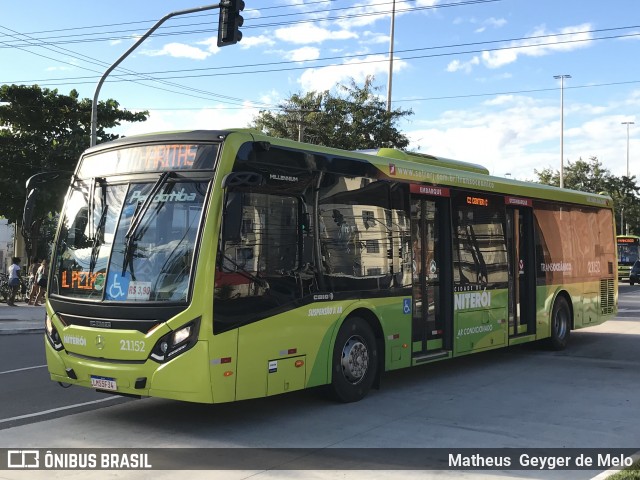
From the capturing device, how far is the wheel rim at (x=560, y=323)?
520 inches

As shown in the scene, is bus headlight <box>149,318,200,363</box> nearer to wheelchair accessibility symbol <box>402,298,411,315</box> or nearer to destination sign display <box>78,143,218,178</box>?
destination sign display <box>78,143,218,178</box>

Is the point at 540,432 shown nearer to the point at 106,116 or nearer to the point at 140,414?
the point at 140,414

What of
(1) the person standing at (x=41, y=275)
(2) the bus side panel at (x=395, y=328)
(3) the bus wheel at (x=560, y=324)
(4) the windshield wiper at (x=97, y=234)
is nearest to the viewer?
(4) the windshield wiper at (x=97, y=234)

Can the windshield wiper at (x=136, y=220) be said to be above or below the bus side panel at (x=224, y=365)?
above

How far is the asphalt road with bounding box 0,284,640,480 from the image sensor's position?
21.6ft

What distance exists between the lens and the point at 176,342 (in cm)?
660

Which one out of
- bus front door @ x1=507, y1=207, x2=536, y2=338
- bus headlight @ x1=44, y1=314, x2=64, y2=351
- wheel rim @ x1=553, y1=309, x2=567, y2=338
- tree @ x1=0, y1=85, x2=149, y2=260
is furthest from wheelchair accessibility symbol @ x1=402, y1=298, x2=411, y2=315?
tree @ x1=0, y1=85, x2=149, y2=260

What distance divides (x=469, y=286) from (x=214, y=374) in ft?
17.1

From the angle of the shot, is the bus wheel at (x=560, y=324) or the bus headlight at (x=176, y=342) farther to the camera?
the bus wheel at (x=560, y=324)

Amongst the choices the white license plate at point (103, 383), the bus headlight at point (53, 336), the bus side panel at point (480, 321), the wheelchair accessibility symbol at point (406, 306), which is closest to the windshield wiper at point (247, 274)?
the white license plate at point (103, 383)

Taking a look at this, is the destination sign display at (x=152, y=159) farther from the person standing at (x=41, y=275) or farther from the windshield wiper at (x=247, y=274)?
the person standing at (x=41, y=275)

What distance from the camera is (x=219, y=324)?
21.9 ft

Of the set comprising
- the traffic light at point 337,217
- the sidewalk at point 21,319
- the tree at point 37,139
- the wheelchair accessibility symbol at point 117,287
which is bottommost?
the sidewalk at point 21,319

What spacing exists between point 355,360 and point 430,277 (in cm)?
214
